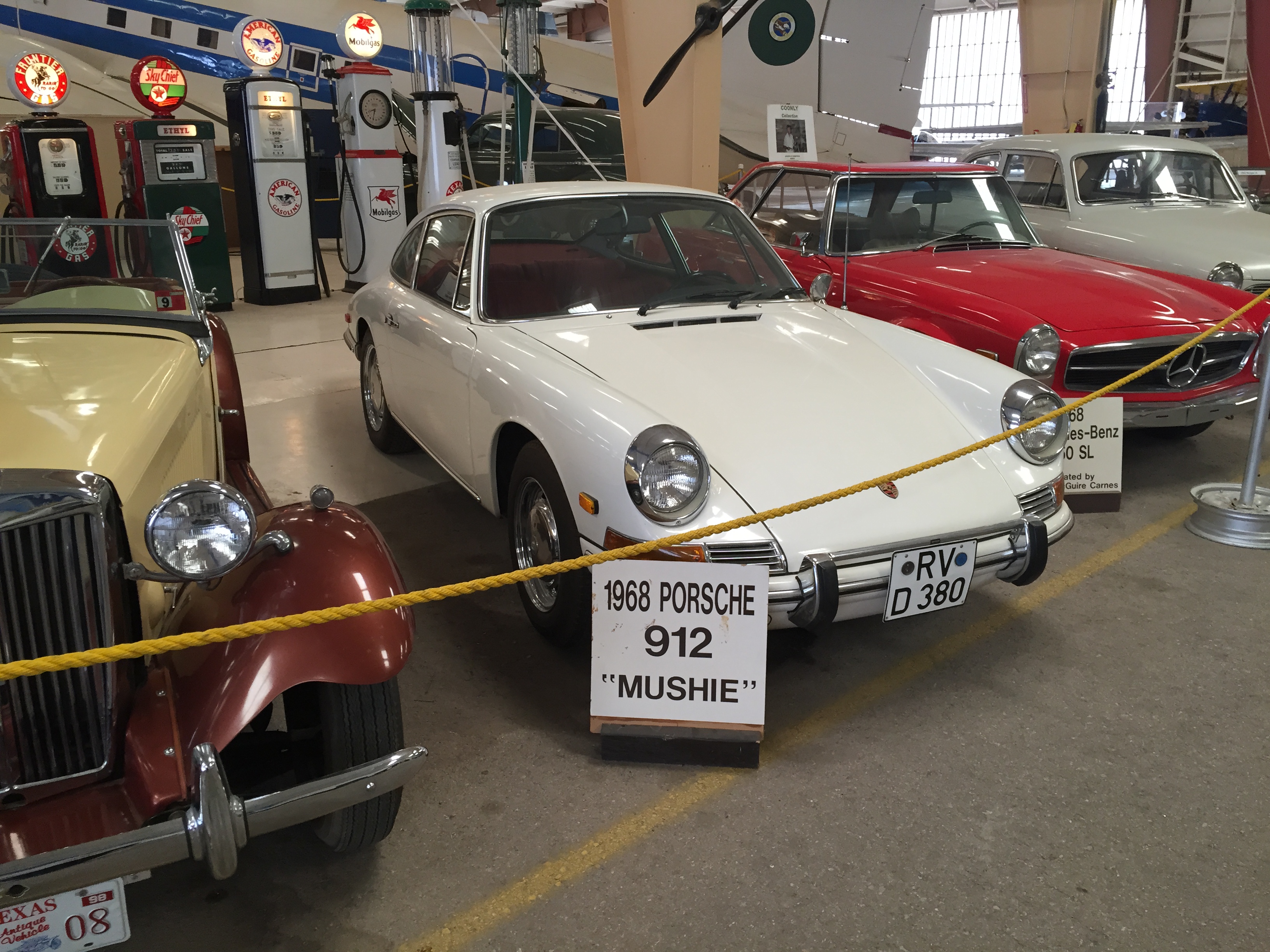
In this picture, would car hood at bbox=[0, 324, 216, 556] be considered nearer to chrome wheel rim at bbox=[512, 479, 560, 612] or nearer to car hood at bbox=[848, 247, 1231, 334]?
chrome wheel rim at bbox=[512, 479, 560, 612]

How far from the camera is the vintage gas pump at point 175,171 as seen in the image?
27.7ft

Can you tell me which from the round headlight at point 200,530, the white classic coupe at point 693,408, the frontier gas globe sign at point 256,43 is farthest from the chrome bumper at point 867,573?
the frontier gas globe sign at point 256,43

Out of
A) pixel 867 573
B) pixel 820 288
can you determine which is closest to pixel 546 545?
pixel 867 573

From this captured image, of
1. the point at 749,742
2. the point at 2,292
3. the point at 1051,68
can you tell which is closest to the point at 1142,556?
the point at 749,742

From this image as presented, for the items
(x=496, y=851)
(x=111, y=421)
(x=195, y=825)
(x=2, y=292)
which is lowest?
(x=496, y=851)

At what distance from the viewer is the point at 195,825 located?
5.56 feet

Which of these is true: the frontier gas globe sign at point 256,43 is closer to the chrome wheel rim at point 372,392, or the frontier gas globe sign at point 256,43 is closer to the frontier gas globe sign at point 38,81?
the frontier gas globe sign at point 38,81

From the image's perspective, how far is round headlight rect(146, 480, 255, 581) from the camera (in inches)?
72.1

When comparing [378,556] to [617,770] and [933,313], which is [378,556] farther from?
[933,313]

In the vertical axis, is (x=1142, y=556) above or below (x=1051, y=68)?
below

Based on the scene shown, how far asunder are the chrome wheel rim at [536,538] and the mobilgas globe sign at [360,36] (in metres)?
8.04

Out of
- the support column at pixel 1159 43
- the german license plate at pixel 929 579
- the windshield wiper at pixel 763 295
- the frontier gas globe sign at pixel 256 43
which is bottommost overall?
the german license plate at pixel 929 579

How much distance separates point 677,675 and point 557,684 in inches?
23.0

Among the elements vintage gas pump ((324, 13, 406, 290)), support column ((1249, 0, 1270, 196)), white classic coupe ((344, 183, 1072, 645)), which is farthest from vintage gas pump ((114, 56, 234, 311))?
support column ((1249, 0, 1270, 196))
